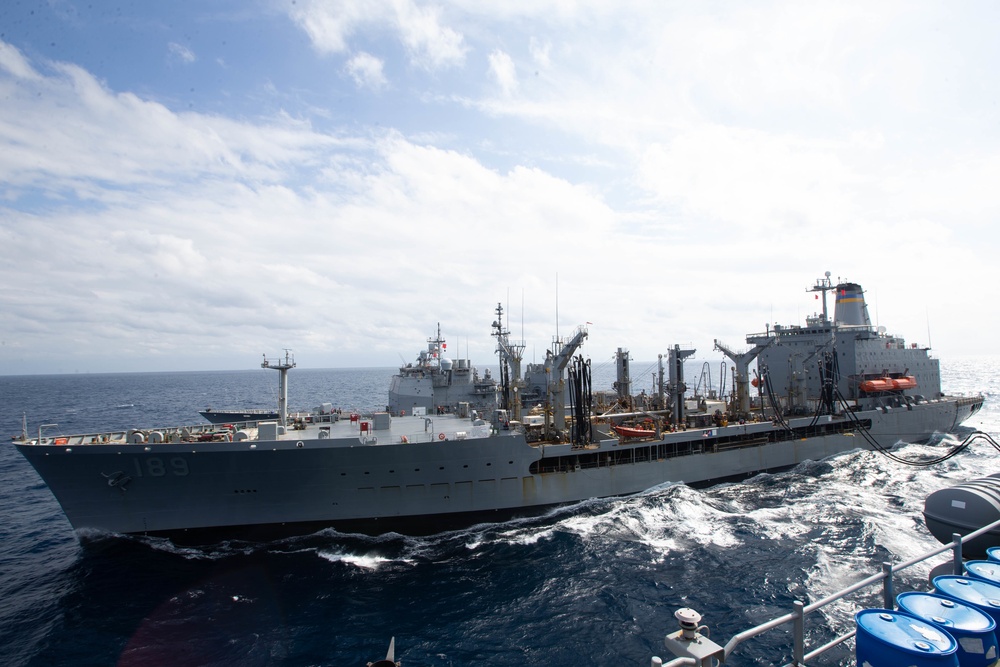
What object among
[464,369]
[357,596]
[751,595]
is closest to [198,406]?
[464,369]

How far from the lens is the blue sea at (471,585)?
12.2m

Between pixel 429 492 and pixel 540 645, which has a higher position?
pixel 429 492

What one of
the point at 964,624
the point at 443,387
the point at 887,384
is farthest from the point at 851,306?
the point at 964,624

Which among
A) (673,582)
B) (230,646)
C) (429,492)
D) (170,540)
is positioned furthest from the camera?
Answer: (429,492)

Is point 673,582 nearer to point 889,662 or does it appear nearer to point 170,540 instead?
point 889,662

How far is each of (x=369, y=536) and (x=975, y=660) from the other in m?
17.0

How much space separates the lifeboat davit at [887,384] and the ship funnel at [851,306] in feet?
15.9

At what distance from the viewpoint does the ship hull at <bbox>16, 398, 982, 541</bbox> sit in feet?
56.7

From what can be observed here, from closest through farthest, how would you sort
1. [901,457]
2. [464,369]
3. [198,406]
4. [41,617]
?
[41,617] → [901,457] → [464,369] → [198,406]

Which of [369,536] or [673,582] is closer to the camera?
[673,582]

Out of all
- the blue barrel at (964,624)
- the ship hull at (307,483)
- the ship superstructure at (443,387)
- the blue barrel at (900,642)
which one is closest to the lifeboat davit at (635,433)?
the ship hull at (307,483)

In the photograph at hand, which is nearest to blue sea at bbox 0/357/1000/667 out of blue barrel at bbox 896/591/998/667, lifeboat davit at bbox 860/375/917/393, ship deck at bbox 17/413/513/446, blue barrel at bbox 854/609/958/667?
ship deck at bbox 17/413/513/446

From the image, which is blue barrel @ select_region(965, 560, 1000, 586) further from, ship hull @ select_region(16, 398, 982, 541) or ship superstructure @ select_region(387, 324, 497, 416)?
ship superstructure @ select_region(387, 324, 497, 416)

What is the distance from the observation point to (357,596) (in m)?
14.7
